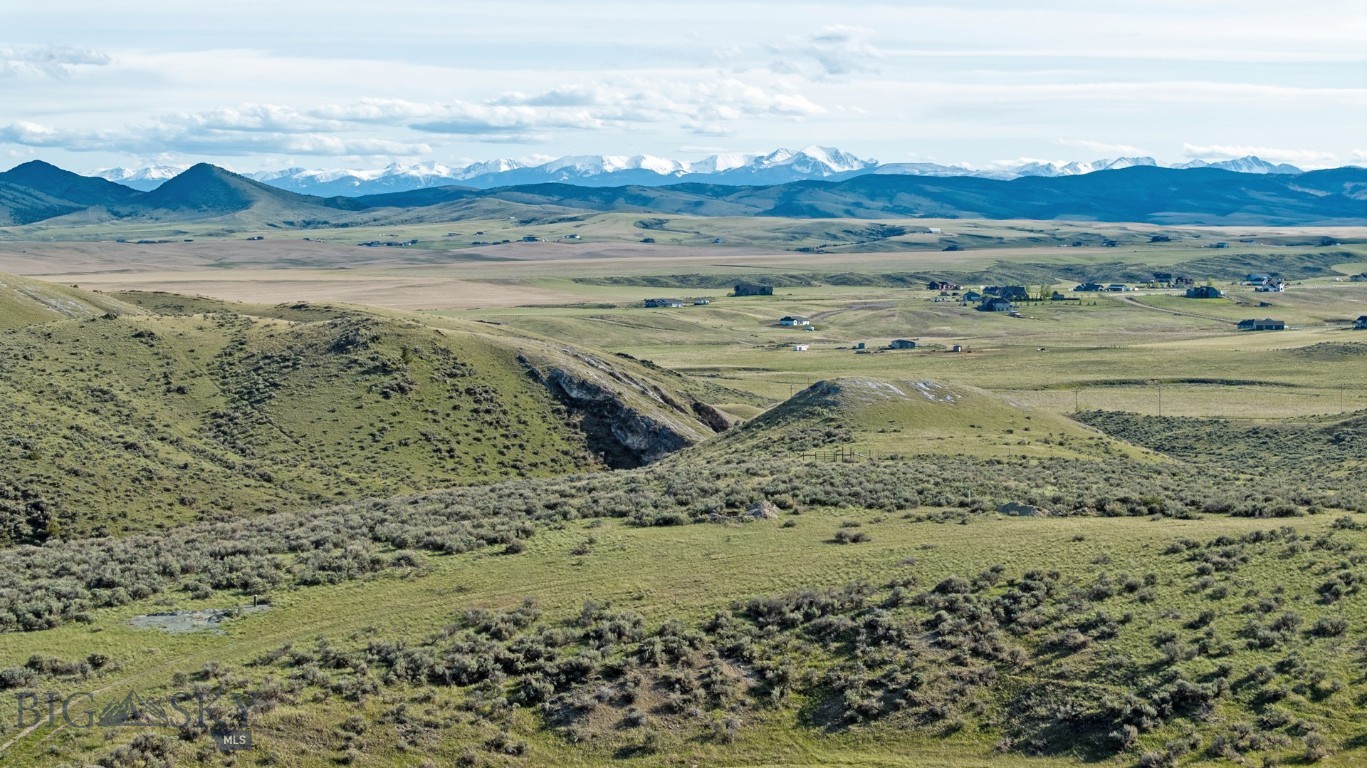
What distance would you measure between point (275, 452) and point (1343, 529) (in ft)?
195

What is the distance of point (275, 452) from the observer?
75875 mm

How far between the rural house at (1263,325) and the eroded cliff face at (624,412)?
12415 centimetres

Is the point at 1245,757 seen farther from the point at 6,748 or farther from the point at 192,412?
the point at 192,412

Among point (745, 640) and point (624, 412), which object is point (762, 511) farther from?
point (624, 412)

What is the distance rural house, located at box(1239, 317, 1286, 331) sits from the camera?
189 metres

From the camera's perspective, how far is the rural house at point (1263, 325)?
189375 millimetres

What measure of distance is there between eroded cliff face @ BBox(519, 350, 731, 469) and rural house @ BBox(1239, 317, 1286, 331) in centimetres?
12415

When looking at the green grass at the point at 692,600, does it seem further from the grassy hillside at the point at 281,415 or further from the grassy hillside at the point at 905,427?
the grassy hillside at the point at 281,415

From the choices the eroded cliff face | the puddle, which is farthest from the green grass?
the eroded cliff face

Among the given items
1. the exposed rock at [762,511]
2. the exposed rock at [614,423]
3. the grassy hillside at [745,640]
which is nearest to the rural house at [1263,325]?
the exposed rock at [614,423]

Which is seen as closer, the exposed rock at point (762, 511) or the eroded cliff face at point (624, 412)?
the exposed rock at point (762, 511)

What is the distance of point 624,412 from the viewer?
89.6 meters

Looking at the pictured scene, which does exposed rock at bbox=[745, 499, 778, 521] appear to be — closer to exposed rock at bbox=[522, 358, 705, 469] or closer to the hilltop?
exposed rock at bbox=[522, 358, 705, 469]

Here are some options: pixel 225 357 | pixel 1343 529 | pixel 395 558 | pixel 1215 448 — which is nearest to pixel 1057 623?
pixel 1343 529
